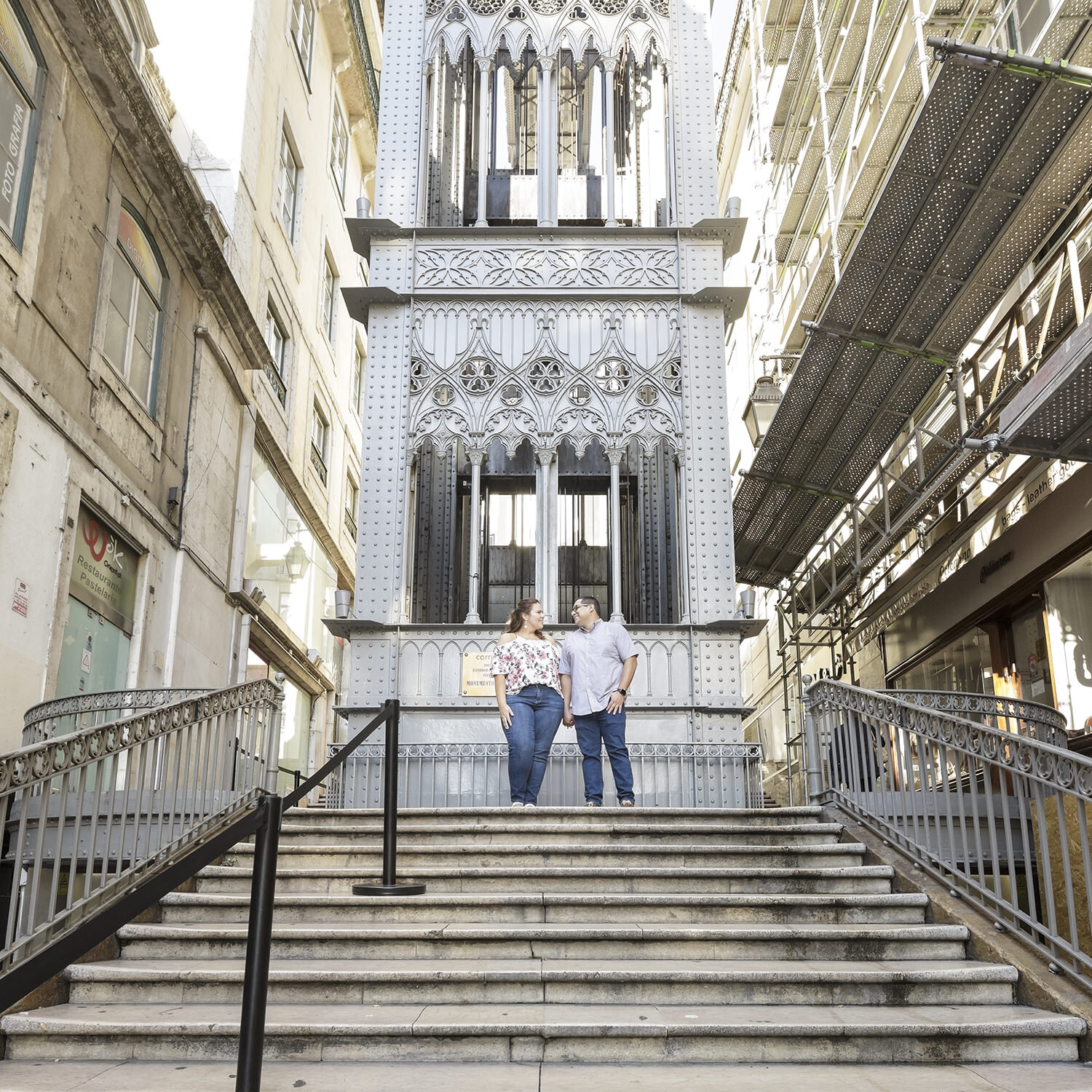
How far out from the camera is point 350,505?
1255 inches

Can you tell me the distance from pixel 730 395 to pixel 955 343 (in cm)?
1896

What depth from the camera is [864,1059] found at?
4738 mm

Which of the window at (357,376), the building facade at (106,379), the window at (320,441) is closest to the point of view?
the building facade at (106,379)

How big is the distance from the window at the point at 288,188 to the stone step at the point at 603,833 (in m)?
17.3

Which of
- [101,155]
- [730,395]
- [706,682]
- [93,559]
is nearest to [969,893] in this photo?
[706,682]

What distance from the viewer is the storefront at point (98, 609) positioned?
12767mm

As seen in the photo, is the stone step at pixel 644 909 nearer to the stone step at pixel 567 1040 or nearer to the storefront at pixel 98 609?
the stone step at pixel 567 1040

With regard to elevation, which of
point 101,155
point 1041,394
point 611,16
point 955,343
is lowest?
point 1041,394

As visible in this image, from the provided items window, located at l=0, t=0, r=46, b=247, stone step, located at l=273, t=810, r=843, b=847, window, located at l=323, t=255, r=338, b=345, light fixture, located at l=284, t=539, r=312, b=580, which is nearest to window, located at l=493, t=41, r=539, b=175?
window, located at l=0, t=0, r=46, b=247

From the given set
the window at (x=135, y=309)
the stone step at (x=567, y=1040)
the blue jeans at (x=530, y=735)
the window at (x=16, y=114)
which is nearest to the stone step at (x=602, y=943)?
the stone step at (x=567, y=1040)

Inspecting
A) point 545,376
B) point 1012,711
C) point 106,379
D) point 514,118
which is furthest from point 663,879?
point 514,118

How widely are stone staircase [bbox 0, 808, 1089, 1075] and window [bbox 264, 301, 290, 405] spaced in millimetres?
15520

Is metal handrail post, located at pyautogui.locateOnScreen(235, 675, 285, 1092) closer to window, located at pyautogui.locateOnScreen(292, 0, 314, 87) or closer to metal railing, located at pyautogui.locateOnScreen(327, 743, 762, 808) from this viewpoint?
metal railing, located at pyautogui.locateOnScreen(327, 743, 762, 808)

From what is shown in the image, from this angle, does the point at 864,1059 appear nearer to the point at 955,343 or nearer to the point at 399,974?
the point at 399,974
